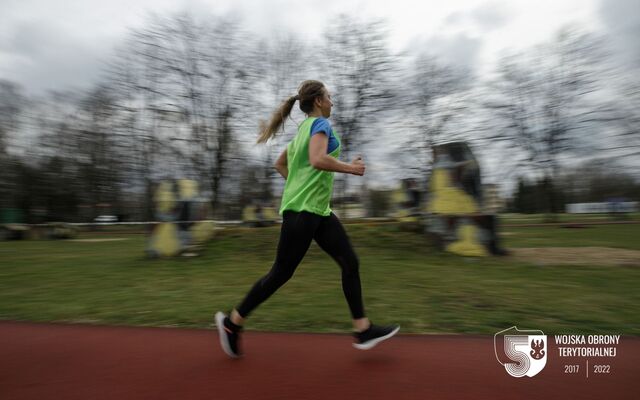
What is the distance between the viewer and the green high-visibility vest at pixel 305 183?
9.74 feet

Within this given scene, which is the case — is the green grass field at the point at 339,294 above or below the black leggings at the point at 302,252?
below

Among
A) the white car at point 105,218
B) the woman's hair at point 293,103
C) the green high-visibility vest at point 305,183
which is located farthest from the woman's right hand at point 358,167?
the white car at point 105,218

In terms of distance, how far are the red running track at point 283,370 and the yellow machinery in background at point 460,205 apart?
589 centimetres

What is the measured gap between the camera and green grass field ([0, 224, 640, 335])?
4.11m

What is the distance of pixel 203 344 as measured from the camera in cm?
343

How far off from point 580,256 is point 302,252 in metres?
8.20

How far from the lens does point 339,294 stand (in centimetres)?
544

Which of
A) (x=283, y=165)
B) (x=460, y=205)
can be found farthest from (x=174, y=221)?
(x=283, y=165)

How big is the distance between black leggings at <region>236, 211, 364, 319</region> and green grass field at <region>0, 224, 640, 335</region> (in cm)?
91

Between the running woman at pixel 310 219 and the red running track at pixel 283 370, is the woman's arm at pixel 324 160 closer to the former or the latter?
the running woman at pixel 310 219

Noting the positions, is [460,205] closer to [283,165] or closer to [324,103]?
[283,165]

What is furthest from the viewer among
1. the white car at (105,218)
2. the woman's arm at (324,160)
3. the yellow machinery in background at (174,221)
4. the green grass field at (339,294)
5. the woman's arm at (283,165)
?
the white car at (105,218)

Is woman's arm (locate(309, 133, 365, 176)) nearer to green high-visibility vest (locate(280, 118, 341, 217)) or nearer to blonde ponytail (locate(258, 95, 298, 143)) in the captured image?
green high-visibility vest (locate(280, 118, 341, 217))

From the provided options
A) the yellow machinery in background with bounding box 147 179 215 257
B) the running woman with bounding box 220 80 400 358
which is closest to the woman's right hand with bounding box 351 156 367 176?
the running woman with bounding box 220 80 400 358
